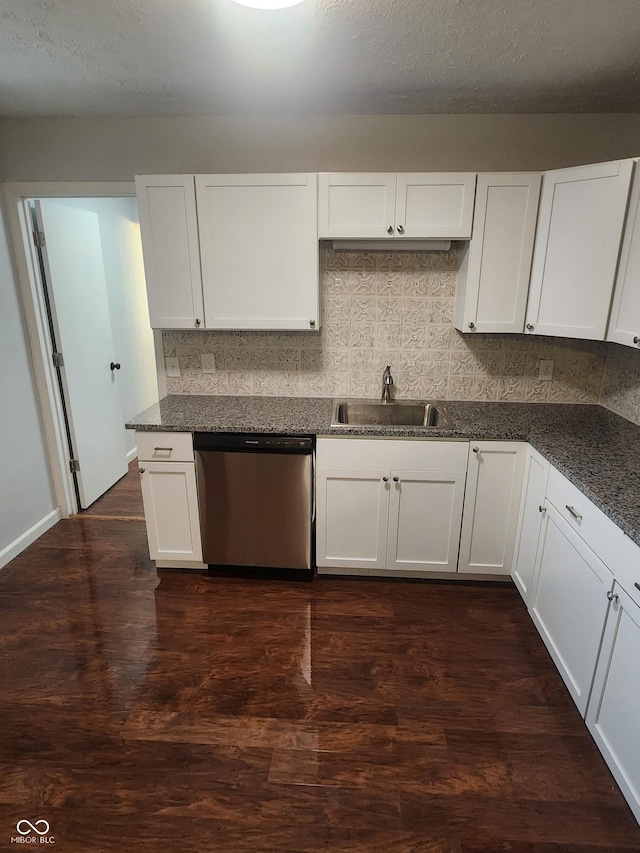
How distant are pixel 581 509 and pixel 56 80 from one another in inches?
113

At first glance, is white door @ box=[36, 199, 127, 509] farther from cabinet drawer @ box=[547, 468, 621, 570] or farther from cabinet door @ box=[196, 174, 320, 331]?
cabinet drawer @ box=[547, 468, 621, 570]

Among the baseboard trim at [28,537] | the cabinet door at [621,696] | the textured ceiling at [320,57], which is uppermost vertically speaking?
the textured ceiling at [320,57]

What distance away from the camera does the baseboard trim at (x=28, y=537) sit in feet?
9.23

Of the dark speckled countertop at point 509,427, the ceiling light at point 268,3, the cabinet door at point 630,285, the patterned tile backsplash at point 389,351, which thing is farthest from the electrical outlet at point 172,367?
the cabinet door at point 630,285

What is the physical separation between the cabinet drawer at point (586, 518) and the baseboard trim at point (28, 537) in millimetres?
2998

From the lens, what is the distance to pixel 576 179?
2.14 m

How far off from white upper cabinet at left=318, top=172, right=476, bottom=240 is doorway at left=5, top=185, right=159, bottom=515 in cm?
123

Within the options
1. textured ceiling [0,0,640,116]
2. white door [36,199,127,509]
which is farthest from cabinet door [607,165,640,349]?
white door [36,199,127,509]

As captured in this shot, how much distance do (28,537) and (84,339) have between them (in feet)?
4.57

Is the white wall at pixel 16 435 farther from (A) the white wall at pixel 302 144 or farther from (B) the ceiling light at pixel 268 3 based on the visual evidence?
(B) the ceiling light at pixel 268 3

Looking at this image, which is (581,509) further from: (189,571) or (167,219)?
(167,219)

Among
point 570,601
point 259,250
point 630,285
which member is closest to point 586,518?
point 570,601

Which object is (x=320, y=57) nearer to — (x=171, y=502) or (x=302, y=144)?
(x=302, y=144)

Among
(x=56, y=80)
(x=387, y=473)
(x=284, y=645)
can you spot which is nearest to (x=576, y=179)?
(x=387, y=473)
